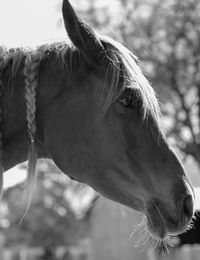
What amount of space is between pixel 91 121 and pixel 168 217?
1.85 feet

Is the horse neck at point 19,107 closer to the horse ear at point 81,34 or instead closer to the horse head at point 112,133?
the horse head at point 112,133

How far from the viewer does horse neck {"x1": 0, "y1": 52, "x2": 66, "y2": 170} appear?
9.29 feet

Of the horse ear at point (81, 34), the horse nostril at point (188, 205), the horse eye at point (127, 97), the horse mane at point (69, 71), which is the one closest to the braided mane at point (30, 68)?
the horse mane at point (69, 71)

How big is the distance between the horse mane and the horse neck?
0.03m

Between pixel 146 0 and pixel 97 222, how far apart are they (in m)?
11.0

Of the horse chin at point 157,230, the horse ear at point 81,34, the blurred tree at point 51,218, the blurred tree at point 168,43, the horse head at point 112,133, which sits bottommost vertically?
the blurred tree at point 51,218

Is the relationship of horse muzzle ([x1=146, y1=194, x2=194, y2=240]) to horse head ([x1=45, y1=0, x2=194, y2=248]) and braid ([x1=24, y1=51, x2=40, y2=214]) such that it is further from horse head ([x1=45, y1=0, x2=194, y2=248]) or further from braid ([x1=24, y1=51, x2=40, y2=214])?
braid ([x1=24, y1=51, x2=40, y2=214])

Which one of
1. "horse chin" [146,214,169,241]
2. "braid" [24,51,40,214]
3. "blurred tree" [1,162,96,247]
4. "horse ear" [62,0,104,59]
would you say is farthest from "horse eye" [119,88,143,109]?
"blurred tree" [1,162,96,247]

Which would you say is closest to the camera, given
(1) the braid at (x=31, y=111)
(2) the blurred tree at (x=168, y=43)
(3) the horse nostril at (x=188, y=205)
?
(3) the horse nostril at (x=188, y=205)

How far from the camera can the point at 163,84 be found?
725 inches

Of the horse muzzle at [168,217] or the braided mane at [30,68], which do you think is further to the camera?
the braided mane at [30,68]

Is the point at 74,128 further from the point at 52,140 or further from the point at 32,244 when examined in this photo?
the point at 32,244

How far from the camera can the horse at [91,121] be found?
2.74 metres

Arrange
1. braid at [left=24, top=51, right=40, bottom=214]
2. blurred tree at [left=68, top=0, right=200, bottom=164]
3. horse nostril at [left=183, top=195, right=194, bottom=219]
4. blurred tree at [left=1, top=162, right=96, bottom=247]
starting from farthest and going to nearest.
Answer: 1. blurred tree at [left=1, top=162, right=96, bottom=247]
2. blurred tree at [left=68, top=0, right=200, bottom=164]
3. braid at [left=24, top=51, right=40, bottom=214]
4. horse nostril at [left=183, top=195, right=194, bottom=219]
